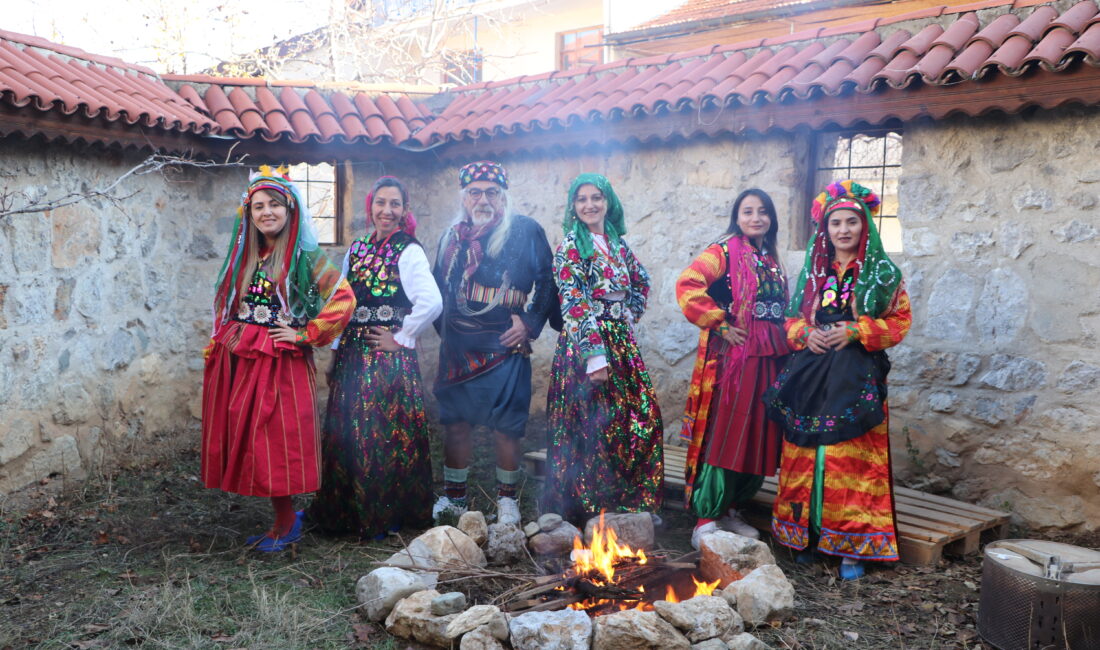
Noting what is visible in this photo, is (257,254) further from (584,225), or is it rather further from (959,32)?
(959,32)

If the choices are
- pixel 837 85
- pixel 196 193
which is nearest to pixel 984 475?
pixel 837 85

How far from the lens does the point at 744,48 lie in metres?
6.12

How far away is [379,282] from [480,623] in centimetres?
197

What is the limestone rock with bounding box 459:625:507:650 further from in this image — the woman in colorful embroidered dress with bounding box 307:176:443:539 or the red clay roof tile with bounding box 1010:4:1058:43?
the red clay roof tile with bounding box 1010:4:1058:43

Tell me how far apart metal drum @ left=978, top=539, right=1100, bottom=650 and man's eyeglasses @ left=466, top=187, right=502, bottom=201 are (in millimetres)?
2888

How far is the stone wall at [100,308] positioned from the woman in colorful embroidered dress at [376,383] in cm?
157

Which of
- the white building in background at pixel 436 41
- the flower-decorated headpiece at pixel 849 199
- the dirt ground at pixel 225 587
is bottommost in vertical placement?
the dirt ground at pixel 225 587

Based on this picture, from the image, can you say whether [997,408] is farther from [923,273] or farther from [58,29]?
[58,29]

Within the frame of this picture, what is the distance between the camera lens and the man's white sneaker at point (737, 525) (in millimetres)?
4675

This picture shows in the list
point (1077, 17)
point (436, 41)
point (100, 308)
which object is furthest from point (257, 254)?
point (436, 41)

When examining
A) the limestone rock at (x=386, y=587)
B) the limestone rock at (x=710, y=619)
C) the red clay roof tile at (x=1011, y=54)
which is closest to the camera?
the limestone rock at (x=710, y=619)

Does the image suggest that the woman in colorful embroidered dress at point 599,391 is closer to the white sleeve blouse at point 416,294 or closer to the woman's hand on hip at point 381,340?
the white sleeve blouse at point 416,294

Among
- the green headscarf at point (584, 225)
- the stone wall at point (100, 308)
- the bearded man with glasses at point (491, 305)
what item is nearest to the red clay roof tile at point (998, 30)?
the green headscarf at point (584, 225)

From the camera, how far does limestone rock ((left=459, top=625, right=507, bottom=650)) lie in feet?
10.6
